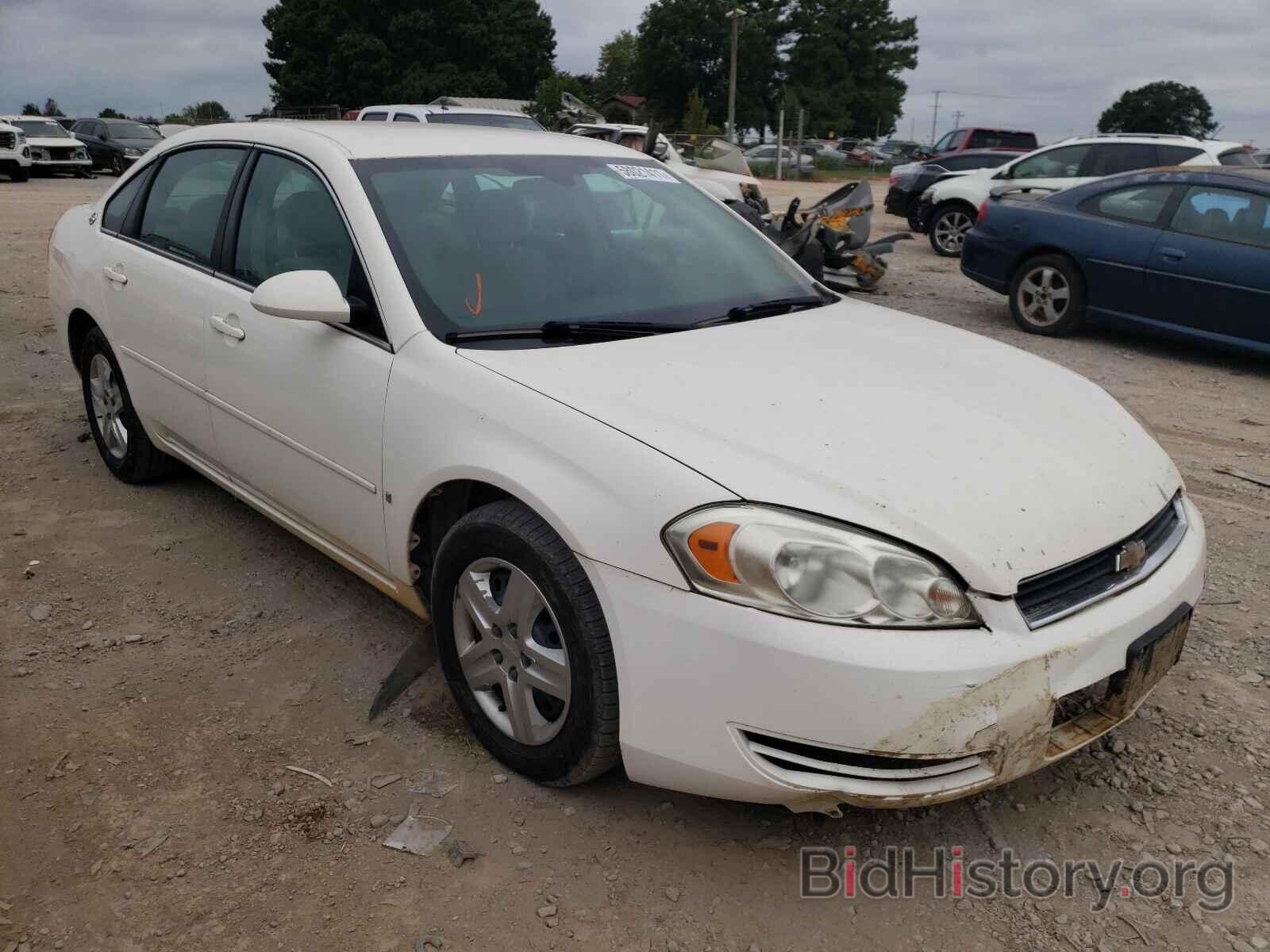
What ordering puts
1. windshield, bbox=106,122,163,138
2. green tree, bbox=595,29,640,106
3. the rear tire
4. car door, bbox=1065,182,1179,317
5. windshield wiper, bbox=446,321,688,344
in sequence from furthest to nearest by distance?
green tree, bbox=595,29,640,106 < windshield, bbox=106,122,163,138 < the rear tire < car door, bbox=1065,182,1179,317 < windshield wiper, bbox=446,321,688,344

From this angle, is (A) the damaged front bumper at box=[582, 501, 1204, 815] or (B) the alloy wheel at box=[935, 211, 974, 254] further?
(B) the alloy wheel at box=[935, 211, 974, 254]

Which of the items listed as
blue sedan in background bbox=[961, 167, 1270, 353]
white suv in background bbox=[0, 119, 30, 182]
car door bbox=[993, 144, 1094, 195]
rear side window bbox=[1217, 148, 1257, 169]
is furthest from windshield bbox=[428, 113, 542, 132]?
white suv in background bbox=[0, 119, 30, 182]

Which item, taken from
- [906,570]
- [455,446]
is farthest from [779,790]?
[455,446]

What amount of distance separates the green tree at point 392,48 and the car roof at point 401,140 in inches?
2159

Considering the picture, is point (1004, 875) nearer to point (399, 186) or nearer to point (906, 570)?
point (906, 570)

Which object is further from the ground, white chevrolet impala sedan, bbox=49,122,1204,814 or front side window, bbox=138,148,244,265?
front side window, bbox=138,148,244,265

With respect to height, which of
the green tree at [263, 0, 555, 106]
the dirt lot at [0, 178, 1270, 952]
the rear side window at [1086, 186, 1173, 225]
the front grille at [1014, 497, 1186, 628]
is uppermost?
the green tree at [263, 0, 555, 106]

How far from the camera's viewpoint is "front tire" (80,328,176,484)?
4.48 metres

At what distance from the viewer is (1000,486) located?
232 cm

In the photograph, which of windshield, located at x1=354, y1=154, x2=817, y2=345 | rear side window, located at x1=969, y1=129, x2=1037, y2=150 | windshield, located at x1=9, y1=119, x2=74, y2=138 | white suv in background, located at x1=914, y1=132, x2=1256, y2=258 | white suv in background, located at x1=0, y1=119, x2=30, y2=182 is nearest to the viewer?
windshield, located at x1=354, y1=154, x2=817, y2=345

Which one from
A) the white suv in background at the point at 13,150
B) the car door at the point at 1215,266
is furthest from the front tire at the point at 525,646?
the white suv in background at the point at 13,150

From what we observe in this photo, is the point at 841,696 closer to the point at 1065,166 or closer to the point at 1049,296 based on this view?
the point at 1049,296

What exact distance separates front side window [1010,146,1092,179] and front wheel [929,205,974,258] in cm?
71

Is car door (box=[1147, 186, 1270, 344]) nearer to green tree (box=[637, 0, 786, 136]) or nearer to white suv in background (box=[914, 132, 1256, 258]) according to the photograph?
white suv in background (box=[914, 132, 1256, 258])
